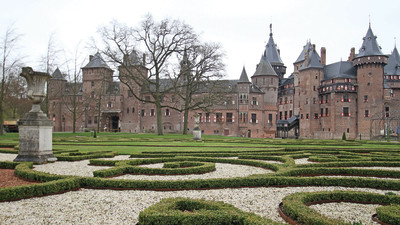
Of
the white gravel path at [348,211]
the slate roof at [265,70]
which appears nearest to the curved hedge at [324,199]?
the white gravel path at [348,211]

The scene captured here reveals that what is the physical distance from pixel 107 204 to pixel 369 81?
55037mm

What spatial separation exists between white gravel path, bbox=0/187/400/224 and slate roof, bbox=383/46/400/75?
61609mm

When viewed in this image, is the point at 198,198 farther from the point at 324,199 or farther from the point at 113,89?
the point at 113,89

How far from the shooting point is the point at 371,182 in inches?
315

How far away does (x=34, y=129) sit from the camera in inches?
451

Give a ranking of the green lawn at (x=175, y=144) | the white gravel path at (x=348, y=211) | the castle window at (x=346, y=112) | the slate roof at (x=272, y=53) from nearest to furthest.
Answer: the white gravel path at (x=348, y=211)
the green lawn at (x=175, y=144)
the castle window at (x=346, y=112)
the slate roof at (x=272, y=53)

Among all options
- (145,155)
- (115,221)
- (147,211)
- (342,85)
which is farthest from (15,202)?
(342,85)

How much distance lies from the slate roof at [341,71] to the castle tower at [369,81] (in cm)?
247

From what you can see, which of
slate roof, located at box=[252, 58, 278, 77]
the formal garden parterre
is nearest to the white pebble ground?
the formal garden parterre

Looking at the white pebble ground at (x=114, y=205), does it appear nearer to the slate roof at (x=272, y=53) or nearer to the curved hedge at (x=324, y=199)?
the curved hedge at (x=324, y=199)

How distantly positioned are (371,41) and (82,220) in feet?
189

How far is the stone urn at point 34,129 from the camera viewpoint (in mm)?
11406

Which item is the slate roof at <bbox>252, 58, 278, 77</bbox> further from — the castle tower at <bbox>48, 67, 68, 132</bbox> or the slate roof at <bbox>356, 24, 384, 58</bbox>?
the castle tower at <bbox>48, 67, 68, 132</bbox>

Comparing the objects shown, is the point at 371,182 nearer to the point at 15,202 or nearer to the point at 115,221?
the point at 115,221
